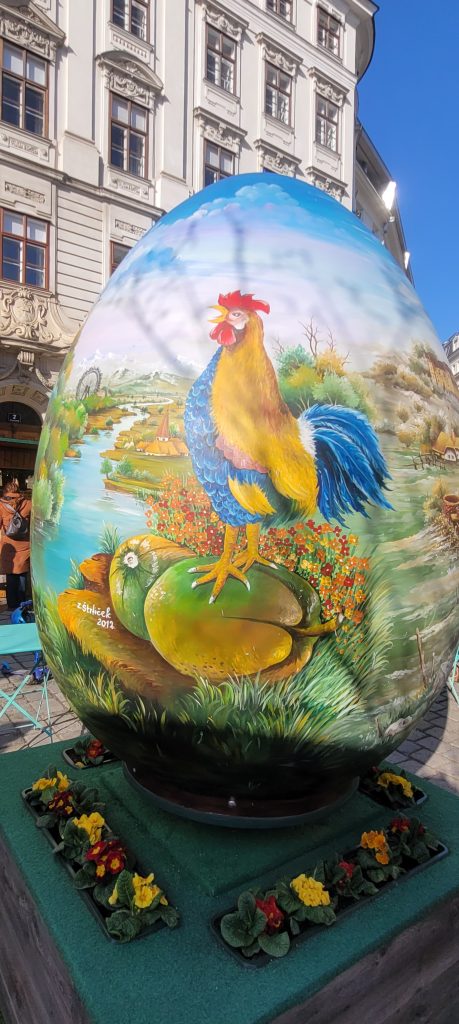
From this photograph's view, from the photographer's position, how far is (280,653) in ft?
6.46

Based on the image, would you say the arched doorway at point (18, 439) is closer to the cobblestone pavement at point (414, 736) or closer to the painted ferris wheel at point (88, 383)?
the cobblestone pavement at point (414, 736)

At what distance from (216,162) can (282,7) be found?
5.72m

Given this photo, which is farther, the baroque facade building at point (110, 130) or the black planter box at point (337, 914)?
the baroque facade building at point (110, 130)

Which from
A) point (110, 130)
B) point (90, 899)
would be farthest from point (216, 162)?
point (90, 899)

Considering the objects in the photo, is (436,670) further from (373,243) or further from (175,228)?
(175,228)

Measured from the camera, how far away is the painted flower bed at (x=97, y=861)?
2094 millimetres

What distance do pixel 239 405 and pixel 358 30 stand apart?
22.7 meters

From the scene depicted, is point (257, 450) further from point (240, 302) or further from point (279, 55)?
point (279, 55)

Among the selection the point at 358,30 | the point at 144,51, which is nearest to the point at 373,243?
the point at 144,51

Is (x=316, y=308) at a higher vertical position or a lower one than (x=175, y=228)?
lower

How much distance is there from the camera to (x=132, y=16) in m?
13.8

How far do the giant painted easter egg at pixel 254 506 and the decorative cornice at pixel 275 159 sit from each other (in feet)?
52.2

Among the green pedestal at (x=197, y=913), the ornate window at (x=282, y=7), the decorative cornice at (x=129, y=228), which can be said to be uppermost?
the ornate window at (x=282, y=7)

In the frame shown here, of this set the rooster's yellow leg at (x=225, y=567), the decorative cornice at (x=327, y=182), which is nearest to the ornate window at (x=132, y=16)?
the decorative cornice at (x=327, y=182)
